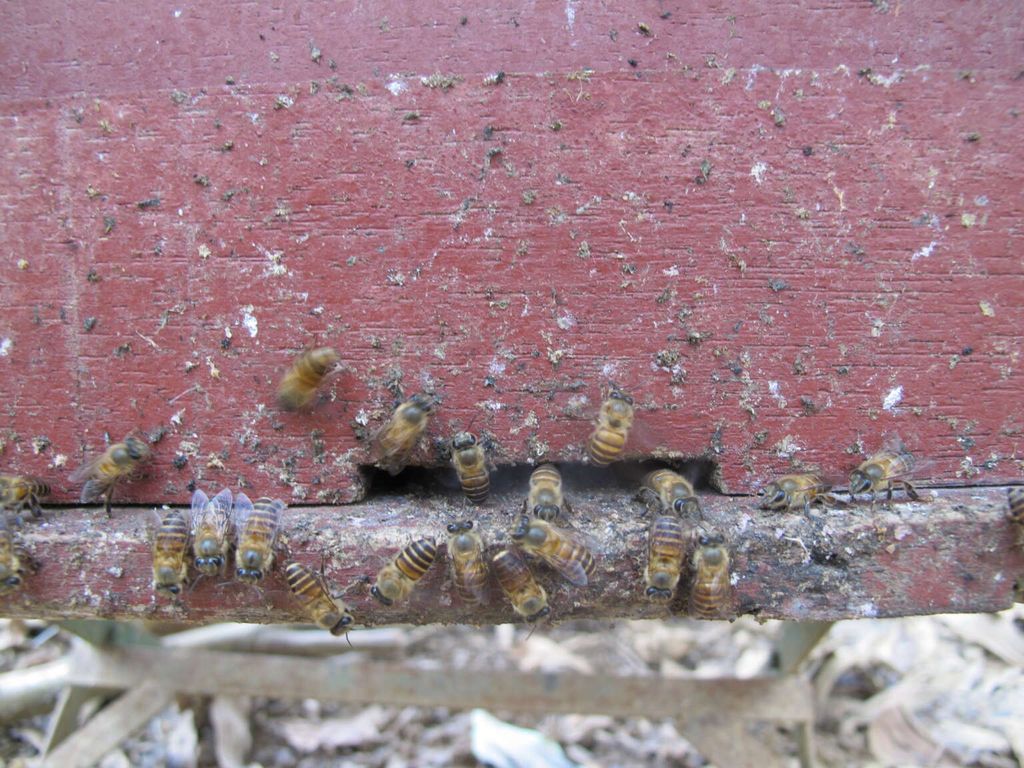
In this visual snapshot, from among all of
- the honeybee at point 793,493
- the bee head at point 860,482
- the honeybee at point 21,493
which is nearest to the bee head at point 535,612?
the honeybee at point 793,493

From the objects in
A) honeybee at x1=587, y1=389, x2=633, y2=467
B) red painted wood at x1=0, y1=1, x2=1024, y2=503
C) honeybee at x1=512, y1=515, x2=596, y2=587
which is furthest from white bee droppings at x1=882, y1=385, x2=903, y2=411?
honeybee at x1=512, y1=515, x2=596, y2=587

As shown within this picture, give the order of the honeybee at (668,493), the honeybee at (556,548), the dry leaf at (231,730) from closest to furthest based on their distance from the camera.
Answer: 1. the honeybee at (556,548)
2. the honeybee at (668,493)
3. the dry leaf at (231,730)

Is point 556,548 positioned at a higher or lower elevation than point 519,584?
higher

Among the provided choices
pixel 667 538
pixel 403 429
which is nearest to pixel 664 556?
pixel 667 538

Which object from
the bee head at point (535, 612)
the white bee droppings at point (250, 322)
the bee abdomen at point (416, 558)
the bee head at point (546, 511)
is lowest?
the bee head at point (535, 612)

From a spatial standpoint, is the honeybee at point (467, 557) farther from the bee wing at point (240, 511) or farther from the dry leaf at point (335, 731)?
the dry leaf at point (335, 731)

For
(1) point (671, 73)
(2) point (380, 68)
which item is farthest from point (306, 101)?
(1) point (671, 73)

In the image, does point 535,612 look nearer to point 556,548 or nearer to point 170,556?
point 556,548
